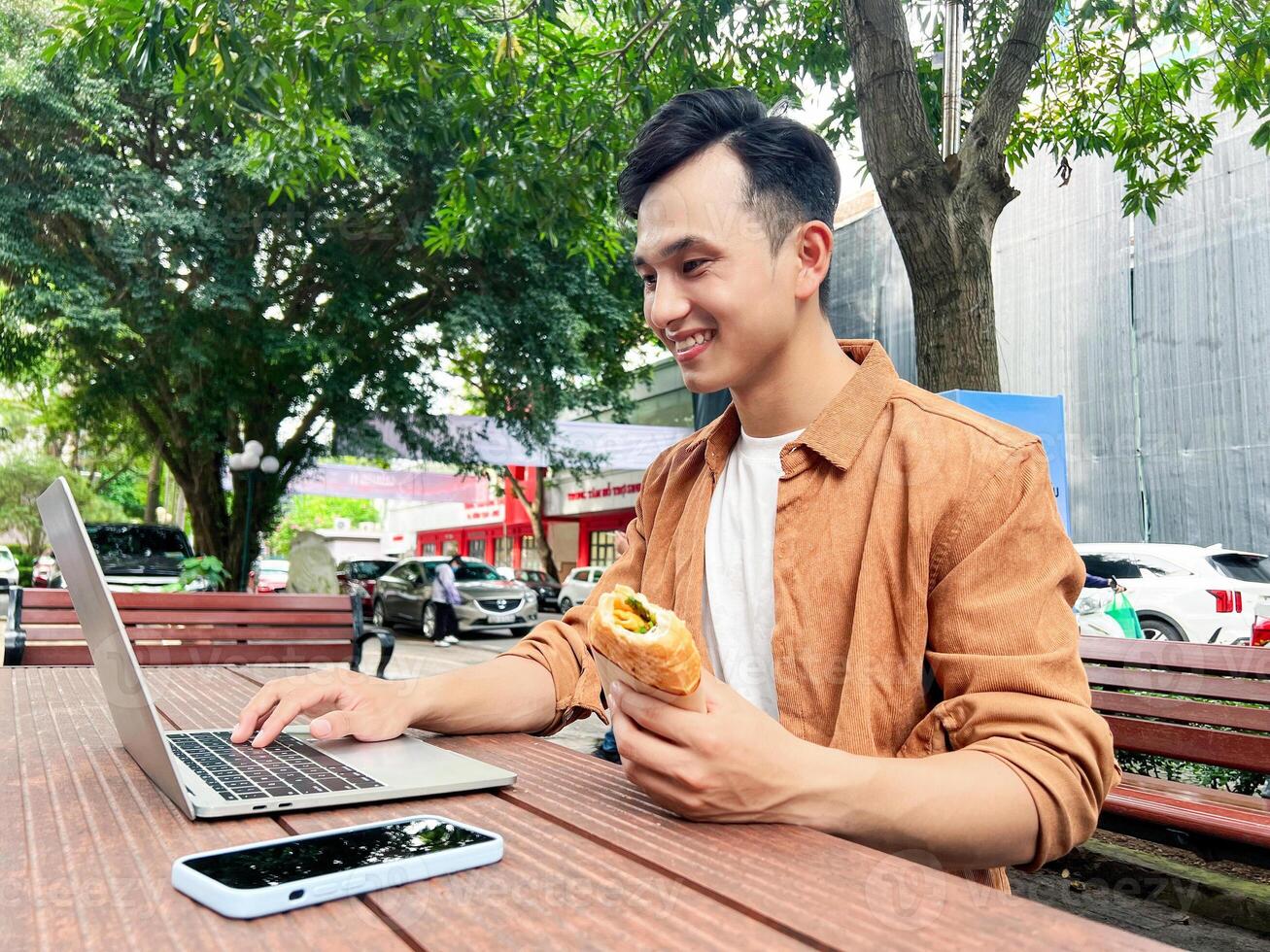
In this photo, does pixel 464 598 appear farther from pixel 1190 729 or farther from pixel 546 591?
pixel 1190 729

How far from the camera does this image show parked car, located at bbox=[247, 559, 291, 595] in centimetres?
1647

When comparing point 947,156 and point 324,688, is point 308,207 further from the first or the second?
point 324,688

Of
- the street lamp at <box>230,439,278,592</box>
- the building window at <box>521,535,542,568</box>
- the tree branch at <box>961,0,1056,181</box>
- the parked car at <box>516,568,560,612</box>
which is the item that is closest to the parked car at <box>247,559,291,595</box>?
the street lamp at <box>230,439,278,592</box>

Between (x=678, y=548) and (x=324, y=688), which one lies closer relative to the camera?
(x=324, y=688)

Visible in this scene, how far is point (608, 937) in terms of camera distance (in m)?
0.71

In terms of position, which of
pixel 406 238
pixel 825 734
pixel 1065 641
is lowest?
pixel 825 734

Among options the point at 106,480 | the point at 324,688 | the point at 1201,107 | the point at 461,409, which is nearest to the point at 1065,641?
the point at 324,688

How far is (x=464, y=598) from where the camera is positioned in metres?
15.6

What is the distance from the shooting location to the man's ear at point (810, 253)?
1.51 m

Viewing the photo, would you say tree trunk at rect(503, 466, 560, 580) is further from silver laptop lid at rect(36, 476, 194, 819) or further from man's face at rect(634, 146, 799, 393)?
silver laptop lid at rect(36, 476, 194, 819)

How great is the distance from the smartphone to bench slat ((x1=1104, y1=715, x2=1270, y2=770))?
2.71 meters

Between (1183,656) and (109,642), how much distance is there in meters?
3.23

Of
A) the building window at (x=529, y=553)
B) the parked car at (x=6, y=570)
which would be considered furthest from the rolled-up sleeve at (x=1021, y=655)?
the building window at (x=529, y=553)

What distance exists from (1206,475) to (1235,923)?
10017mm
